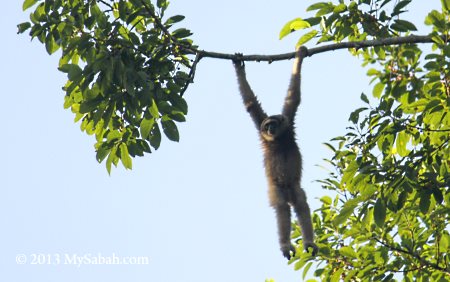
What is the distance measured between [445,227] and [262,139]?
3.47 meters

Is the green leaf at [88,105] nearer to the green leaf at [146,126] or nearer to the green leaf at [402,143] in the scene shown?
the green leaf at [146,126]

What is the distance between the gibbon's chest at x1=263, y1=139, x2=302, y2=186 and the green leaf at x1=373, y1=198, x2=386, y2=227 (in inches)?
134

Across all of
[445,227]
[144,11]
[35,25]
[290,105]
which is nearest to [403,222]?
[445,227]

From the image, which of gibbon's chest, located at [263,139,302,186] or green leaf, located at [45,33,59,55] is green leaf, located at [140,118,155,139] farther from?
gibbon's chest, located at [263,139,302,186]

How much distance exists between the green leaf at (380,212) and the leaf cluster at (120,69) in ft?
9.67

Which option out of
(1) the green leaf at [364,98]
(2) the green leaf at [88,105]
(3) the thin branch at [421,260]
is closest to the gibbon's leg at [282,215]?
(3) the thin branch at [421,260]

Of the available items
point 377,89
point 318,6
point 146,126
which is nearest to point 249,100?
point 377,89

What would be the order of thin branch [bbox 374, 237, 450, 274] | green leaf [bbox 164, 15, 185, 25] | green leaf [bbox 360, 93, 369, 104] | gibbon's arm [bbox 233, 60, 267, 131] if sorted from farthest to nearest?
gibbon's arm [bbox 233, 60, 267, 131], thin branch [bbox 374, 237, 450, 274], green leaf [bbox 164, 15, 185, 25], green leaf [bbox 360, 93, 369, 104]

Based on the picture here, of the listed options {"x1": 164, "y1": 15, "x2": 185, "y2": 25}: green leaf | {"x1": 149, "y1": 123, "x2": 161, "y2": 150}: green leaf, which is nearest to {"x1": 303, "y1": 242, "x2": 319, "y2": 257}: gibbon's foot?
{"x1": 149, "y1": 123, "x2": 161, "y2": 150}: green leaf

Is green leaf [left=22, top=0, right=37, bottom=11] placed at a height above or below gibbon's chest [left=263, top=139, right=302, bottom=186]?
above

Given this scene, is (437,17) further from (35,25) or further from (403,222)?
(35,25)

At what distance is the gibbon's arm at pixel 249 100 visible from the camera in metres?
12.1

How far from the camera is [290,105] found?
41.9 feet

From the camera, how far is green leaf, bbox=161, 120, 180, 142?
1020cm
